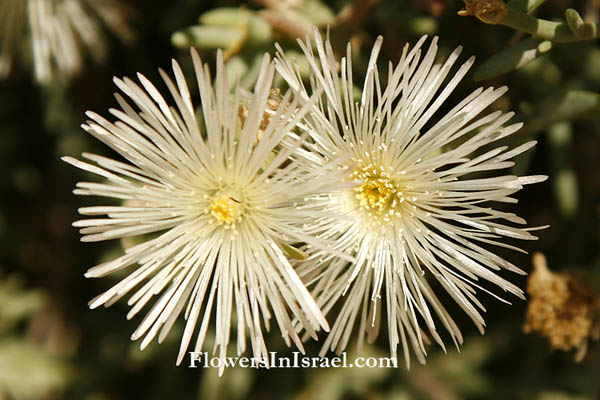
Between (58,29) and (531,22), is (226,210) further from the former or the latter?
(58,29)

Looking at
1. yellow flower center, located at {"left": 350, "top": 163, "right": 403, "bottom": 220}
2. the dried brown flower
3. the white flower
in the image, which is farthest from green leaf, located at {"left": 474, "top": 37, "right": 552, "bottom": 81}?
the white flower

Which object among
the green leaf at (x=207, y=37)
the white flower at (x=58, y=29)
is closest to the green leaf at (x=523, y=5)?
the green leaf at (x=207, y=37)

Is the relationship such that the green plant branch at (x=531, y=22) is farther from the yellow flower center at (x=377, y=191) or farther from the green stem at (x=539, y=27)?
the yellow flower center at (x=377, y=191)

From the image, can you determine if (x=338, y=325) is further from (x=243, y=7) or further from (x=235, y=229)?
(x=243, y=7)

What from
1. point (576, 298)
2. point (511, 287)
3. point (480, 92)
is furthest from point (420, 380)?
point (480, 92)

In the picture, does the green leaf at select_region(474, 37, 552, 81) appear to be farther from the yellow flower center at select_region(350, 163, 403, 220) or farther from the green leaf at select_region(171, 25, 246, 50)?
the green leaf at select_region(171, 25, 246, 50)

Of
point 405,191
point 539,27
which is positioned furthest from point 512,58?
point 405,191
